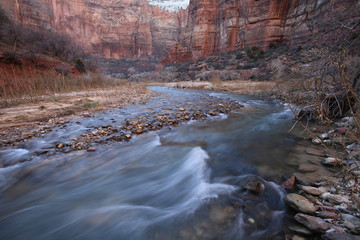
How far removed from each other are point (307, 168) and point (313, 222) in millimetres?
1327

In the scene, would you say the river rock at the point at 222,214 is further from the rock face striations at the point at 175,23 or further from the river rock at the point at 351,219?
the rock face striations at the point at 175,23

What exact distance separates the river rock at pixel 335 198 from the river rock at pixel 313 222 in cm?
39

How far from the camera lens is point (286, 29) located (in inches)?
1144

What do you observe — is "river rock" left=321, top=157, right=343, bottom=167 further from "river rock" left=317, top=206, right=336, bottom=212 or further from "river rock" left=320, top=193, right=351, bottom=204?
"river rock" left=317, top=206, right=336, bottom=212

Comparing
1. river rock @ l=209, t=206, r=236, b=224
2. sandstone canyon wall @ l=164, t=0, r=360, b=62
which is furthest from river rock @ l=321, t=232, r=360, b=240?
sandstone canyon wall @ l=164, t=0, r=360, b=62

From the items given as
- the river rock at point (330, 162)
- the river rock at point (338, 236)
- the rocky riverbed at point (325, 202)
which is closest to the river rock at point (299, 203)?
the rocky riverbed at point (325, 202)

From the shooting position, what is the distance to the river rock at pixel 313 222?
162 centimetres

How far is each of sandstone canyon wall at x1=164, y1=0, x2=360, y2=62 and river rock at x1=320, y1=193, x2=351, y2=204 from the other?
23916mm

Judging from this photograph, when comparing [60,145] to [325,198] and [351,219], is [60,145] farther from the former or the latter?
[351,219]

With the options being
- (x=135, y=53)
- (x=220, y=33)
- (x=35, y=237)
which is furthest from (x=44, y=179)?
(x=135, y=53)

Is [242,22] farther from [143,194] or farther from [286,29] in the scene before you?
[143,194]

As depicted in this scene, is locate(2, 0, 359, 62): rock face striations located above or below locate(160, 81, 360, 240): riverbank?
above

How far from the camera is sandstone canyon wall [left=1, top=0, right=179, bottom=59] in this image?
214ft

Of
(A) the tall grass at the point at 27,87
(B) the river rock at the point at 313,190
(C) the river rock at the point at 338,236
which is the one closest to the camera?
(C) the river rock at the point at 338,236
